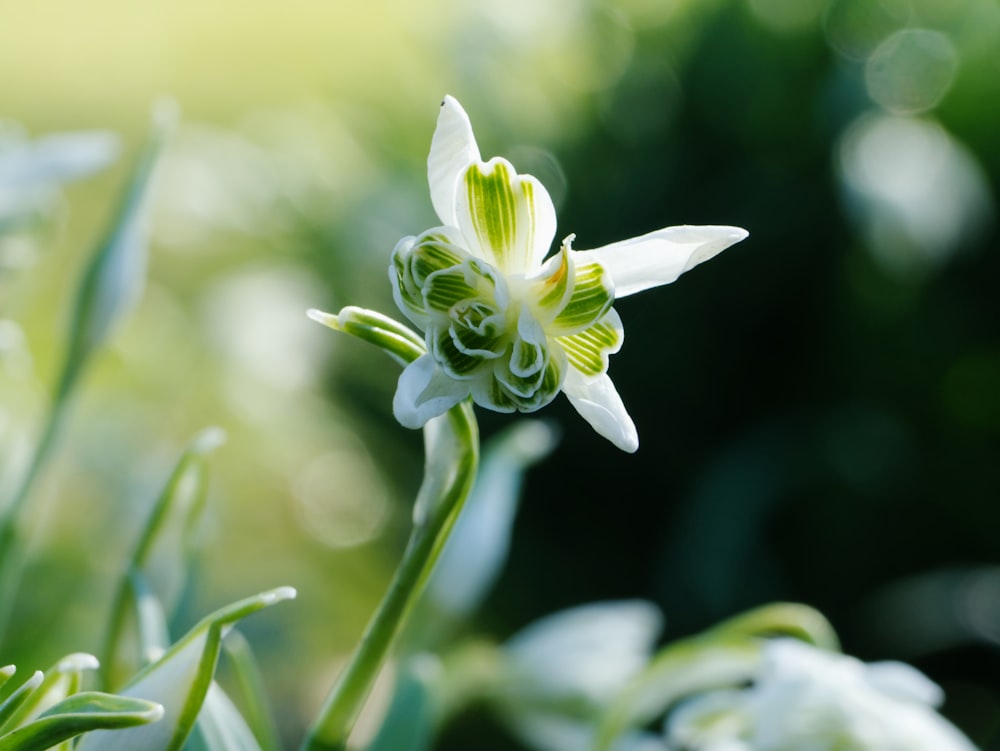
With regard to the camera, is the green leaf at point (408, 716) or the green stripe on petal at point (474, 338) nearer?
the green stripe on petal at point (474, 338)

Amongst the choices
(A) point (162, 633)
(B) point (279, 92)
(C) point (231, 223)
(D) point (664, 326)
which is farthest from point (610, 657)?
(B) point (279, 92)

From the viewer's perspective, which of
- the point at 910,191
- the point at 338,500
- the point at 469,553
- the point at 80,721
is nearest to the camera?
the point at 80,721

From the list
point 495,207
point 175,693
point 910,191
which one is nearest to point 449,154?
point 495,207

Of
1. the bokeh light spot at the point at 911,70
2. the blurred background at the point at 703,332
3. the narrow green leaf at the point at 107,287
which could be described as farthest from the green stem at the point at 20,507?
the bokeh light spot at the point at 911,70

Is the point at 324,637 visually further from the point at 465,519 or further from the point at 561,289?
the point at 561,289

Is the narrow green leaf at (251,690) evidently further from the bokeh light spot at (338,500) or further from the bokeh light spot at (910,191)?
the bokeh light spot at (338,500)

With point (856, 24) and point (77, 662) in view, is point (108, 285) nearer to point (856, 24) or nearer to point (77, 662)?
point (77, 662)

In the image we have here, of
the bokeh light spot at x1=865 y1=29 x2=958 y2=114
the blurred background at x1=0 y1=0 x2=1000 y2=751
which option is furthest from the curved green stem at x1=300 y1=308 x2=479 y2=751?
the bokeh light spot at x1=865 y1=29 x2=958 y2=114
